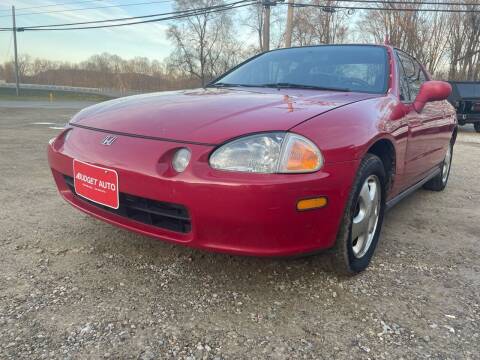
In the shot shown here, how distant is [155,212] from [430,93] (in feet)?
6.94

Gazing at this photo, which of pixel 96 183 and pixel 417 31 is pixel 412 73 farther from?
pixel 417 31

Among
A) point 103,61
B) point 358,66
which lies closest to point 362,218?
point 358,66

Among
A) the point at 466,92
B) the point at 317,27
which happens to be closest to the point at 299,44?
the point at 317,27

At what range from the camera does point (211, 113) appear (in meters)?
1.99

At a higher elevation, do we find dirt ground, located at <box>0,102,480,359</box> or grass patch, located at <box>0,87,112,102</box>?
grass patch, located at <box>0,87,112,102</box>

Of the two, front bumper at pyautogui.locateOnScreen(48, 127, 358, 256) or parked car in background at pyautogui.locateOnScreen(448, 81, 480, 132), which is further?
parked car in background at pyautogui.locateOnScreen(448, 81, 480, 132)

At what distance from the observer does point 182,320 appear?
1.76 m

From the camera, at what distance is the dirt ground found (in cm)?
161

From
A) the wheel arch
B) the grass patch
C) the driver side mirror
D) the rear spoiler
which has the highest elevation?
the grass patch

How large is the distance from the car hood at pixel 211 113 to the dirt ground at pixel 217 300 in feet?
2.50

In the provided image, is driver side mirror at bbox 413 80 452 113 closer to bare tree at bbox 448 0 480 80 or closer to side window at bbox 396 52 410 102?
side window at bbox 396 52 410 102

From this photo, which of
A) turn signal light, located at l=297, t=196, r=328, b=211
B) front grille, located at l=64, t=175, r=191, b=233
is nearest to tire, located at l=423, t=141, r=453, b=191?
turn signal light, located at l=297, t=196, r=328, b=211

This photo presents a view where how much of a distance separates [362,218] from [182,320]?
1104mm

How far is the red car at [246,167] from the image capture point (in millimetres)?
1696
